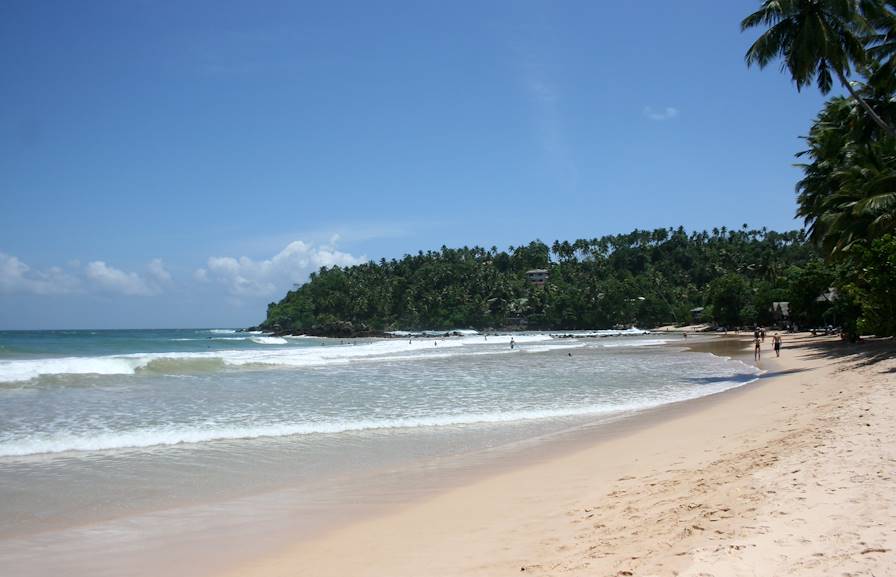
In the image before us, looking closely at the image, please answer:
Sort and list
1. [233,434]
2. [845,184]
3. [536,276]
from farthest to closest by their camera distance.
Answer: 1. [536,276]
2. [845,184]
3. [233,434]

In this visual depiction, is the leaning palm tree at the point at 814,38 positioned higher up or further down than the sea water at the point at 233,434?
higher up

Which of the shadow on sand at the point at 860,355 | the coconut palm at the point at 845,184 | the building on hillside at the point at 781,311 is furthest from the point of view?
the building on hillside at the point at 781,311

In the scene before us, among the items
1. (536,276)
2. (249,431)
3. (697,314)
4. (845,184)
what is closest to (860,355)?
(845,184)

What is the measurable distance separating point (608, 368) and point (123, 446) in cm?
2100

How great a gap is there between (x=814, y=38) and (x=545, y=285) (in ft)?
356

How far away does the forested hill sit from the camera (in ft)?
365

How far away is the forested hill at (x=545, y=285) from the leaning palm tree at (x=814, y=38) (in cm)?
6811

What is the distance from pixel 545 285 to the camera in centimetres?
13050

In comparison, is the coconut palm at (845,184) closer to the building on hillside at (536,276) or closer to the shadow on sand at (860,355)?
the shadow on sand at (860,355)

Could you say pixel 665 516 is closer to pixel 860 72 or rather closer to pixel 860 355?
pixel 860 355

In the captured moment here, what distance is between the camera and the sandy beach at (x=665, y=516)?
427 cm

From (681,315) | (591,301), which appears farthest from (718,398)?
(591,301)

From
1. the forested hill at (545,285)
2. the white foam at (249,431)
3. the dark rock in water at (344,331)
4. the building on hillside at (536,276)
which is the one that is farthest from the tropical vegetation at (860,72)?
the building on hillside at (536,276)

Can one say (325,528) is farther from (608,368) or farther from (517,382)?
(608,368)
